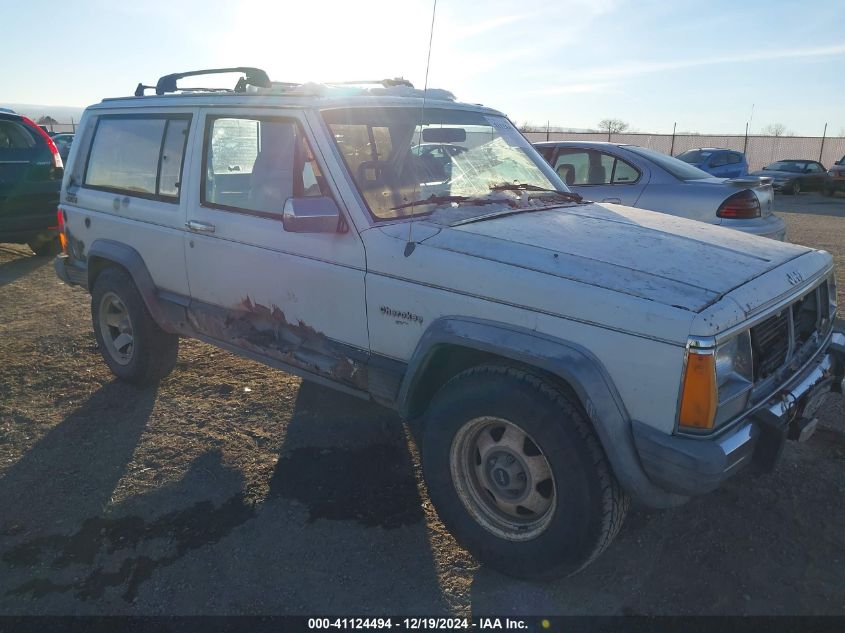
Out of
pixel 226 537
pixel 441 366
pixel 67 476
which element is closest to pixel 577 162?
pixel 441 366

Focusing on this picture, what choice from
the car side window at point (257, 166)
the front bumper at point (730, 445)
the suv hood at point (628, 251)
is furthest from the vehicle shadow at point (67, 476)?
the front bumper at point (730, 445)

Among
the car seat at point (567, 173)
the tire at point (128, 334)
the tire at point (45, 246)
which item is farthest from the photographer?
the tire at point (45, 246)

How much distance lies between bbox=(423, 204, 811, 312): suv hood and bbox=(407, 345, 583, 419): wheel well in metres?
0.44

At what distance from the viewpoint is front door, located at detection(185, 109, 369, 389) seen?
10.5 ft

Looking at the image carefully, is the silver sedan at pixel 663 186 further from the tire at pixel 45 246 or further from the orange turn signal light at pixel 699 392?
the tire at pixel 45 246

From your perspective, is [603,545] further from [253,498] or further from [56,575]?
[56,575]

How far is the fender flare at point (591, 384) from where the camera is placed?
7.70 feet

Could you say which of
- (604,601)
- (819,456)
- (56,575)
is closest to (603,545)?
(604,601)

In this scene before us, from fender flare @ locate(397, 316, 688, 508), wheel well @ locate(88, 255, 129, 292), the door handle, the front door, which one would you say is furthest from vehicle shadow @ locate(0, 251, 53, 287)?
fender flare @ locate(397, 316, 688, 508)

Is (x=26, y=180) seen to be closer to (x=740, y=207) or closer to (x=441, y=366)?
(x=441, y=366)

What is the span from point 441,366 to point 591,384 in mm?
793

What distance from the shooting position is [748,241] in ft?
10.4

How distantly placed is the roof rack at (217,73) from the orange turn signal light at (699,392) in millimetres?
3297

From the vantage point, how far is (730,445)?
7.52 ft
